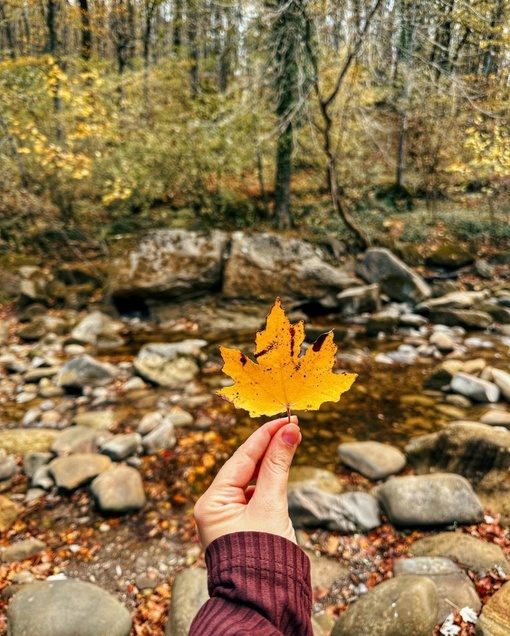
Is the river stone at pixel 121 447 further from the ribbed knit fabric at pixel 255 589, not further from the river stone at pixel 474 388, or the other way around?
the river stone at pixel 474 388

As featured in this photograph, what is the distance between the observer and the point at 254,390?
1.27 metres

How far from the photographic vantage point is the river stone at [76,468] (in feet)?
13.4

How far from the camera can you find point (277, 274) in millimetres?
8766

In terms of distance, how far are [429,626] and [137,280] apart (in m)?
7.46

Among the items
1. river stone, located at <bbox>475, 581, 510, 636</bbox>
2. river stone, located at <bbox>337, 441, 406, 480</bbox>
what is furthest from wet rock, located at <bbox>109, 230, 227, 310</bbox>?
river stone, located at <bbox>475, 581, 510, 636</bbox>

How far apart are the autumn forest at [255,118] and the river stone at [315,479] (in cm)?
475

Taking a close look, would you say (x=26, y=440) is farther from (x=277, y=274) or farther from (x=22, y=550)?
(x=277, y=274)

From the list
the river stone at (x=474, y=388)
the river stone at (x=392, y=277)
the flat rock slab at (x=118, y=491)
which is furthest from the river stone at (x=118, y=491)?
the river stone at (x=392, y=277)

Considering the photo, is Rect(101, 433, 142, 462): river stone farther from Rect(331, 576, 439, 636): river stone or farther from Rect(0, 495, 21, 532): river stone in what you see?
Rect(331, 576, 439, 636): river stone

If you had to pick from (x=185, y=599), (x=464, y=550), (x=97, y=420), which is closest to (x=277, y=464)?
(x=185, y=599)

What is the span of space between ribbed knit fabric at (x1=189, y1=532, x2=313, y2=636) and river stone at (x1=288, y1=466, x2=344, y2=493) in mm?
2748

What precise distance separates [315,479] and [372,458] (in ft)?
2.03

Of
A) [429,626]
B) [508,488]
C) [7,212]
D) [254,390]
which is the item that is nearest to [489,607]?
[429,626]

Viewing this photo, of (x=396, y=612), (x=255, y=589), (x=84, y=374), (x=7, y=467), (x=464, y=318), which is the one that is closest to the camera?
(x=255, y=589)
